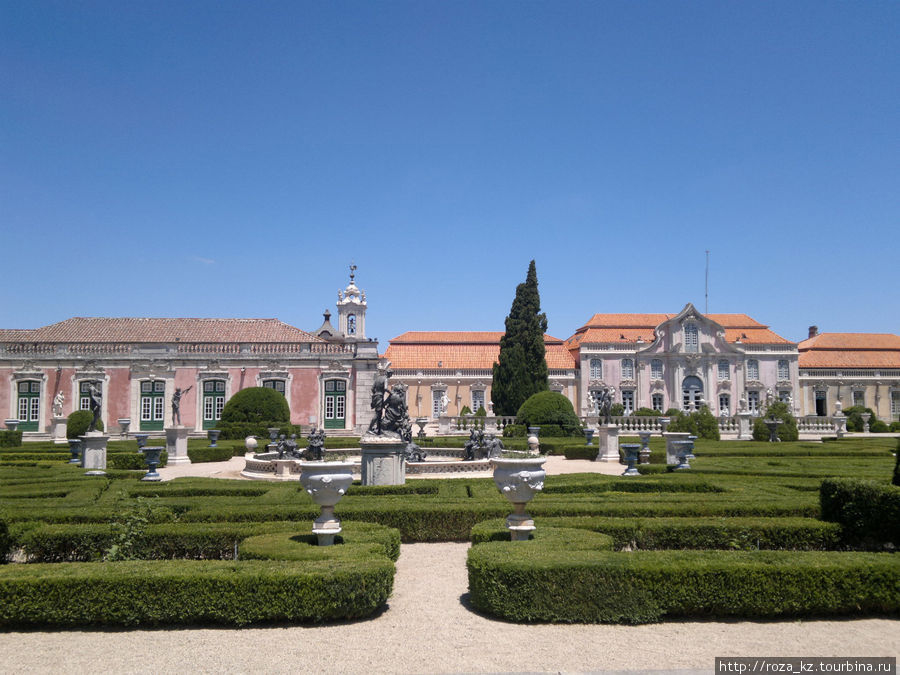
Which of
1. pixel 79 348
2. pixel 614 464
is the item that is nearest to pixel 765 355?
pixel 614 464

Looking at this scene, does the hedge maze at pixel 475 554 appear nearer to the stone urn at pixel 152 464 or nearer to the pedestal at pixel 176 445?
the stone urn at pixel 152 464

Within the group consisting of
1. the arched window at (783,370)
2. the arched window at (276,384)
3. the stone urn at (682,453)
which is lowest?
the stone urn at (682,453)

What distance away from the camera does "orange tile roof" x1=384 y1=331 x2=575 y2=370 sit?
45719 millimetres

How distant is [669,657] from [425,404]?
39.0 meters

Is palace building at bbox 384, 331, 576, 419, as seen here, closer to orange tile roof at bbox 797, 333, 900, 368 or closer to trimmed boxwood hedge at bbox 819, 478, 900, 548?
orange tile roof at bbox 797, 333, 900, 368

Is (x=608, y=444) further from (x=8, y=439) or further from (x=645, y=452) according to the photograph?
(x=8, y=439)

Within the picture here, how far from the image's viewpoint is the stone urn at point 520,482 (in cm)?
751

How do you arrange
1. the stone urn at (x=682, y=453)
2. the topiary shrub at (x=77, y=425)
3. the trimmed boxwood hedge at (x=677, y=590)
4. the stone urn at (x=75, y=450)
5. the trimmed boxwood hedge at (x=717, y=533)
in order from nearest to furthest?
the trimmed boxwood hedge at (x=677, y=590) < the trimmed boxwood hedge at (x=717, y=533) < the stone urn at (x=682, y=453) < the stone urn at (x=75, y=450) < the topiary shrub at (x=77, y=425)

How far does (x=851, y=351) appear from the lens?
1973 inches

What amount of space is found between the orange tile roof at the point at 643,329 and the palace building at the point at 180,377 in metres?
19.5

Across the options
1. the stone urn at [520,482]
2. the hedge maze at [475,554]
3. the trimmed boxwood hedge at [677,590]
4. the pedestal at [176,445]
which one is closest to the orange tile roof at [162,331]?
the pedestal at [176,445]

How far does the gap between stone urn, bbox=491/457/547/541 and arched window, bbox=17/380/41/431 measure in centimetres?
3301

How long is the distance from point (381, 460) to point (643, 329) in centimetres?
3877

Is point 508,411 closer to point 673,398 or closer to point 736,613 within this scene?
point 673,398
